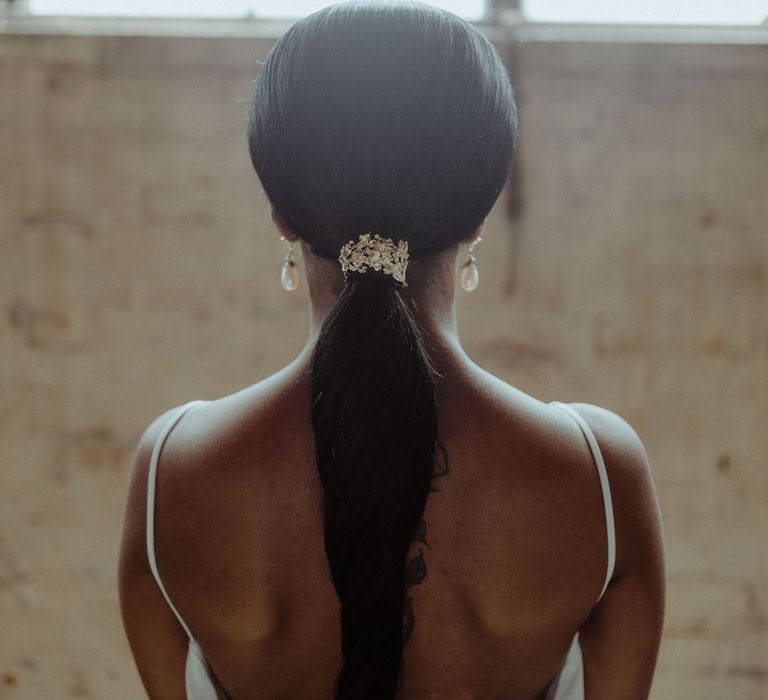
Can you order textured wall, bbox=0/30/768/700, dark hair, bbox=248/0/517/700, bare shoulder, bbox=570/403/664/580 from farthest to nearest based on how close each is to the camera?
1. textured wall, bbox=0/30/768/700
2. bare shoulder, bbox=570/403/664/580
3. dark hair, bbox=248/0/517/700

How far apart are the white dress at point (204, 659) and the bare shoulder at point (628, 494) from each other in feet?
0.07

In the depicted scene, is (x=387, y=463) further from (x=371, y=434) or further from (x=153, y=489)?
(x=153, y=489)

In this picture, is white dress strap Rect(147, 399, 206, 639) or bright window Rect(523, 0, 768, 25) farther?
bright window Rect(523, 0, 768, 25)

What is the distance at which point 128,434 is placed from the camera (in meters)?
1.70

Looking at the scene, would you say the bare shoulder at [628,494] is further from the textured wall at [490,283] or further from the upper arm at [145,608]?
the textured wall at [490,283]

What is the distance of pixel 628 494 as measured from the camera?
2.70 feet

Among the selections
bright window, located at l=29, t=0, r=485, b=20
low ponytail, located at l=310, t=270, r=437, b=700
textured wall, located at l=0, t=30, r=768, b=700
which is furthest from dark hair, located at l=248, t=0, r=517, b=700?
bright window, located at l=29, t=0, r=485, b=20

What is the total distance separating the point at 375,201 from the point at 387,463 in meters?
0.26

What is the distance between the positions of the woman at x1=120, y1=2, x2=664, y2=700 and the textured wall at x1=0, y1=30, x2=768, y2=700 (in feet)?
2.76

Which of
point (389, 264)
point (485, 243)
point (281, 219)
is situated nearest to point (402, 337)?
point (389, 264)

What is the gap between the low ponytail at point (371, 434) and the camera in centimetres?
73

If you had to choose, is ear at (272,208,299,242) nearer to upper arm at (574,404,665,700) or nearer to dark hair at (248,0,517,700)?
dark hair at (248,0,517,700)

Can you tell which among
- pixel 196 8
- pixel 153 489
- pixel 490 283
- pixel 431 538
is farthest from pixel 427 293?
pixel 196 8

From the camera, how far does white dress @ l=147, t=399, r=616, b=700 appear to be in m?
0.83
